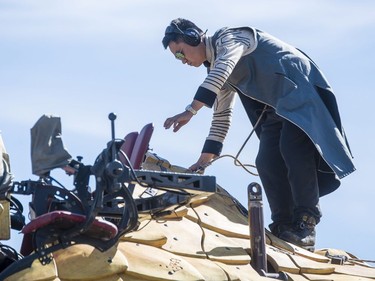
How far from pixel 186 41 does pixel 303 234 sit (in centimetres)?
174

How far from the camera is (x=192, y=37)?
12352 mm

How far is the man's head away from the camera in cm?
1238

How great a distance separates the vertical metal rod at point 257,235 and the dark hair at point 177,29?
6.39 ft

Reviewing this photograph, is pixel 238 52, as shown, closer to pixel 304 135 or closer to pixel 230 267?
pixel 304 135

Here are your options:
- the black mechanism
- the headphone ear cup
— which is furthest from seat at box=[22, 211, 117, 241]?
the headphone ear cup

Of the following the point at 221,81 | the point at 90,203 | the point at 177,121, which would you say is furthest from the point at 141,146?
the point at 90,203

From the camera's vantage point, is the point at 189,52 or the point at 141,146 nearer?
the point at 141,146

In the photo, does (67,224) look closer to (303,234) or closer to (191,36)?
(303,234)

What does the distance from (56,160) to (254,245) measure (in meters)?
1.78

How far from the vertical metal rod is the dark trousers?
1177 mm

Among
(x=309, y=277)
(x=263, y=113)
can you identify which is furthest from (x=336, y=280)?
(x=263, y=113)

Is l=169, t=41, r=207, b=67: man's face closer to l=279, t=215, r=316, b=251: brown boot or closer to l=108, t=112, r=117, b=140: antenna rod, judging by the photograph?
l=279, t=215, r=316, b=251: brown boot

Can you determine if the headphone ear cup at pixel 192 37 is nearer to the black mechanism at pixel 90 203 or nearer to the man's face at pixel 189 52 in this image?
the man's face at pixel 189 52

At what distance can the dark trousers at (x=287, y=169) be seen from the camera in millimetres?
12031
